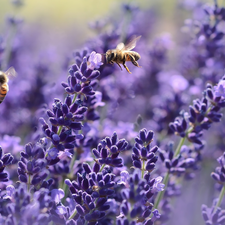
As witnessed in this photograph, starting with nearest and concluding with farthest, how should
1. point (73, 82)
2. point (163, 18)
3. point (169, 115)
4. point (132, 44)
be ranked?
1. point (73, 82)
2. point (132, 44)
3. point (169, 115)
4. point (163, 18)

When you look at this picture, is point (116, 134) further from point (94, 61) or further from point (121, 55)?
point (121, 55)

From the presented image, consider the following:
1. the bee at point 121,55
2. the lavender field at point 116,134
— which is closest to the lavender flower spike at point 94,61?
the lavender field at point 116,134

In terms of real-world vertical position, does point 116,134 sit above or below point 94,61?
below

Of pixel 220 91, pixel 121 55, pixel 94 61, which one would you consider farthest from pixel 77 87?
pixel 220 91

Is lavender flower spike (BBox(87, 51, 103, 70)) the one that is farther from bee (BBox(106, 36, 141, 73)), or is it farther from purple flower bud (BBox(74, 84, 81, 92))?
bee (BBox(106, 36, 141, 73))

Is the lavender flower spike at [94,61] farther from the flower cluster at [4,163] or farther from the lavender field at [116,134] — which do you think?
the flower cluster at [4,163]

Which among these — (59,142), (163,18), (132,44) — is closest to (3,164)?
(59,142)

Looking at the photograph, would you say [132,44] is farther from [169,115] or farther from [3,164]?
[3,164]

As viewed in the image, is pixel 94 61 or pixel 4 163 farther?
pixel 94 61
